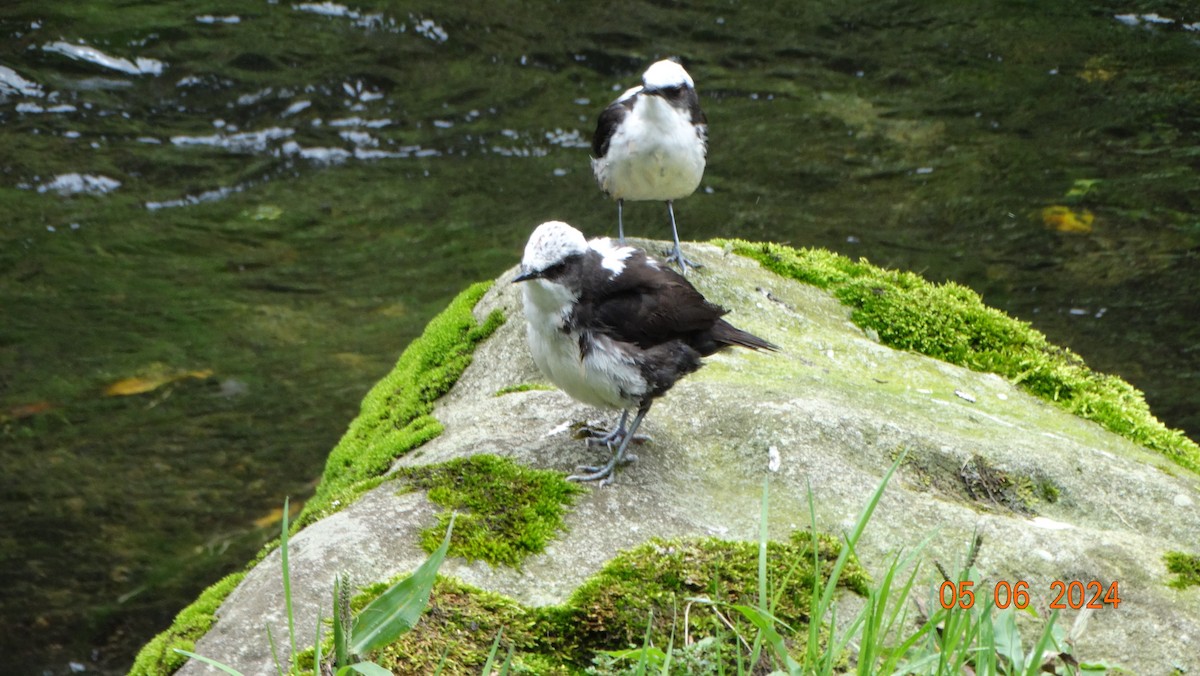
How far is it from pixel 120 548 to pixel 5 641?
897mm

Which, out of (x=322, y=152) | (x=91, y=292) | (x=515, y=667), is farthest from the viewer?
(x=322, y=152)

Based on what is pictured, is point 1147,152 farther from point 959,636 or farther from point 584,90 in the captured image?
point 959,636

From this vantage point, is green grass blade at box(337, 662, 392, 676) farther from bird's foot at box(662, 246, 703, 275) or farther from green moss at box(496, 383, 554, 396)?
bird's foot at box(662, 246, 703, 275)

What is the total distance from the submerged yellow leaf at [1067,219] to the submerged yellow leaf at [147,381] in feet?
26.2

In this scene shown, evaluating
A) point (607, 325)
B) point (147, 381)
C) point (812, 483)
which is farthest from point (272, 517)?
point (812, 483)

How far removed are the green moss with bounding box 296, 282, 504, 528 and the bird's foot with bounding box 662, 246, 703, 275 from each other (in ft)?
3.16

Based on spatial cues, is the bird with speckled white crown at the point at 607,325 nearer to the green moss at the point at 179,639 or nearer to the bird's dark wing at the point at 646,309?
the bird's dark wing at the point at 646,309

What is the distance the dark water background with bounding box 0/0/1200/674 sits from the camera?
8.30 m

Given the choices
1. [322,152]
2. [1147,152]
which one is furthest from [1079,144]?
[322,152]

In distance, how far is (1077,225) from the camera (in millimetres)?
11320

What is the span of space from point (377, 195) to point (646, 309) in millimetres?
7821

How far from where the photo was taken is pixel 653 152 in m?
6.29

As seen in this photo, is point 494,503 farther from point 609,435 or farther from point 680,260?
point 680,260

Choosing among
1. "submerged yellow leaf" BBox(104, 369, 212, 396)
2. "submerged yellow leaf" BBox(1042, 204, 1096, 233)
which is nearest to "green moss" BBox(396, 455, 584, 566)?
"submerged yellow leaf" BBox(104, 369, 212, 396)
